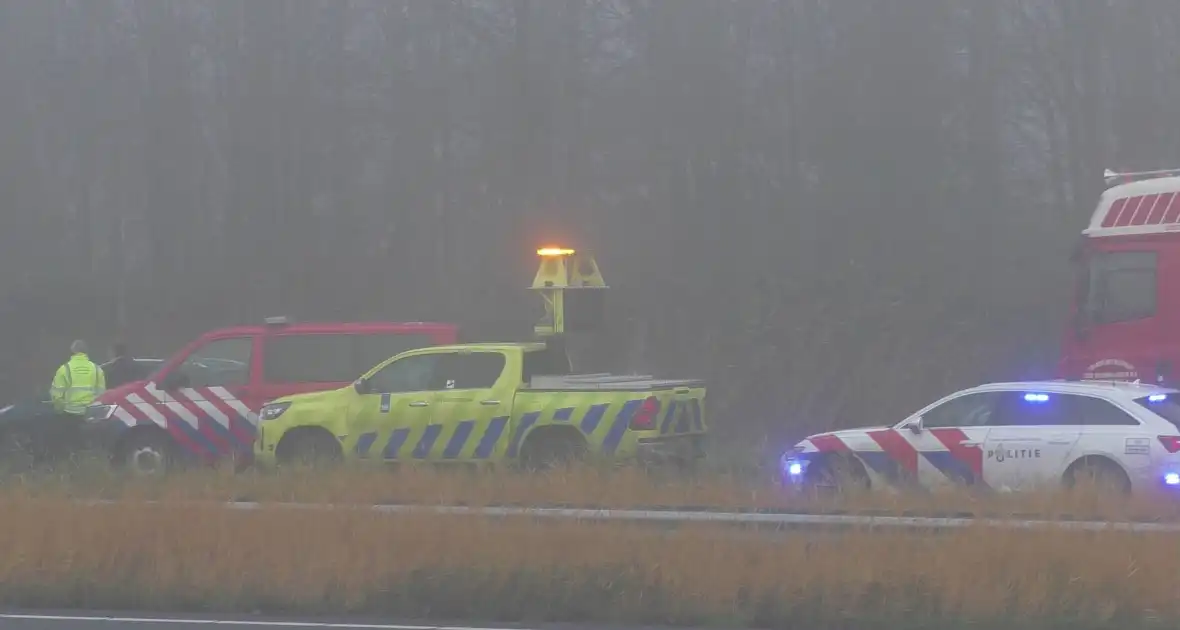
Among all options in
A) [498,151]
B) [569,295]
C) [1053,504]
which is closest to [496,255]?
[498,151]

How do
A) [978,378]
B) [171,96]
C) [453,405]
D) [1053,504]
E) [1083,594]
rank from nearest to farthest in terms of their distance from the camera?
1. [1083,594]
2. [1053,504]
3. [453,405]
4. [978,378]
5. [171,96]

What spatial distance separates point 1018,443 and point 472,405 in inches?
222

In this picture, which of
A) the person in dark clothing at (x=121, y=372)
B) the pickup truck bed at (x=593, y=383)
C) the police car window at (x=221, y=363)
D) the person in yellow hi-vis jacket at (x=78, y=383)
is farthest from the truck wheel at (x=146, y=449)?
the person in dark clothing at (x=121, y=372)

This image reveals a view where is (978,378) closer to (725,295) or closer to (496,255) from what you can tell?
(725,295)

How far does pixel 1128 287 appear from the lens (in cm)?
1680

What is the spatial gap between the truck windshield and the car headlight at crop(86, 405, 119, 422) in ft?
36.5

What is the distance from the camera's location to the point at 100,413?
17.7 meters

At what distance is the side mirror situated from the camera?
58.6 feet

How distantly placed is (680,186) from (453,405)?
59.3ft

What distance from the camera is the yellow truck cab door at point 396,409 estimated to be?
54.7ft

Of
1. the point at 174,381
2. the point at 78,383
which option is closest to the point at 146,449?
the point at 174,381

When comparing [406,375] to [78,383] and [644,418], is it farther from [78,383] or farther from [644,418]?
[78,383]

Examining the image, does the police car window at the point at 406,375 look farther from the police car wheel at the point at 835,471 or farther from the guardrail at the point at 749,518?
the guardrail at the point at 749,518

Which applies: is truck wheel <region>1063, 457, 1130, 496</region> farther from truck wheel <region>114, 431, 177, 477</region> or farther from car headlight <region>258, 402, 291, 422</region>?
truck wheel <region>114, 431, 177, 477</region>
